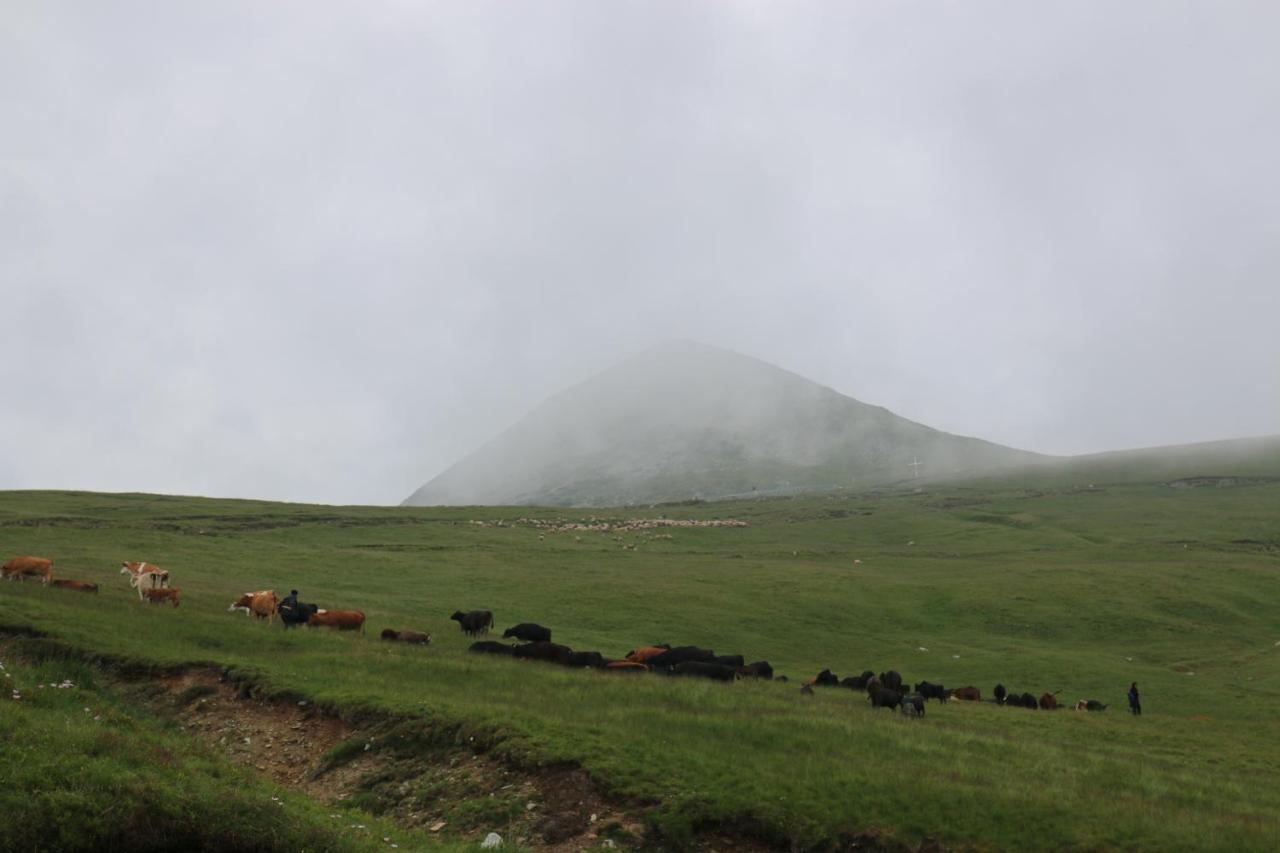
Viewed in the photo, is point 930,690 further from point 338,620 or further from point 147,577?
point 147,577

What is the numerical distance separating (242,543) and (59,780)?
5231 centimetres

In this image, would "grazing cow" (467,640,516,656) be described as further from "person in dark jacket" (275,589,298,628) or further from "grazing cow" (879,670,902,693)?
"grazing cow" (879,670,902,693)

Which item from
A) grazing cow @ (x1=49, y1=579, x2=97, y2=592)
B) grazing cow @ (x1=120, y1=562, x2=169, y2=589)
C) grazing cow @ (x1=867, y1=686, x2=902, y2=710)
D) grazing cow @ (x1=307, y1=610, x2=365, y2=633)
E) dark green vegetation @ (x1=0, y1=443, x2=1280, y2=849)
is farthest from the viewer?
grazing cow @ (x1=49, y1=579, x2=97, y2=592)

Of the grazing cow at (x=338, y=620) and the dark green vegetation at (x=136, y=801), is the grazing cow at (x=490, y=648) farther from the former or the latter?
the dark green vegetation at (x=136, y=801)

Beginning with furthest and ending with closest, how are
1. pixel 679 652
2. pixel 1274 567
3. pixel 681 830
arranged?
pixel 1274 567
pixel 679 652
pixel 681 830

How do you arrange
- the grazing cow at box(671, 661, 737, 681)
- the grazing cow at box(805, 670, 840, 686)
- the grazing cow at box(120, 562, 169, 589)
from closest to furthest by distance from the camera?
the grazing cow at box(671, 661, 737, 681)
the grazing cow at box(120, 562, 169, 589)
the grazing cow at box(805, 670, 840, 686)

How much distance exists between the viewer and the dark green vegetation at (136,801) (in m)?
10.6

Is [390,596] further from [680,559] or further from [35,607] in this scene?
[680,559]

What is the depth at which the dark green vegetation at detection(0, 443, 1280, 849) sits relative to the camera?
51.8 feet

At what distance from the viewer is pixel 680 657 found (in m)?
30.7

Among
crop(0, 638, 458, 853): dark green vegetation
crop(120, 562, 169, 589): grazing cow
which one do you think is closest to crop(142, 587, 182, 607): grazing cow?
crop(120, 562, 169, 589): grazing cow

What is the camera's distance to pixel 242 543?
59406mm

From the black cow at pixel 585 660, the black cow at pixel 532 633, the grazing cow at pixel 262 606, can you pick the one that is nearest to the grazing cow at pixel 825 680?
the black cow at pixel 585 660

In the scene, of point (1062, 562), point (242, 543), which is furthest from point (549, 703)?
point (1062, 562)
